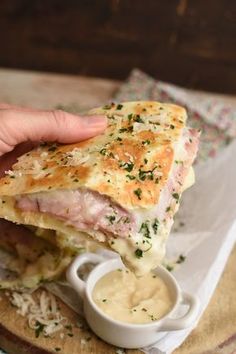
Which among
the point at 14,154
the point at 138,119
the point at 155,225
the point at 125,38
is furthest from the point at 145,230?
the point at 125,38

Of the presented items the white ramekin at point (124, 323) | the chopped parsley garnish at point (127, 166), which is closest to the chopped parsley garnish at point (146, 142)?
the chopped parsley garnish at point (127, 166)

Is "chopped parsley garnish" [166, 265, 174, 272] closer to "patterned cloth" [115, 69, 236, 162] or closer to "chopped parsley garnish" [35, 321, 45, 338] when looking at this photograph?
"chopped parsley garnish" [35, 321, 45, 338]

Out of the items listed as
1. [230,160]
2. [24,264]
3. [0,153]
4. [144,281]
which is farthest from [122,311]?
[230,160]

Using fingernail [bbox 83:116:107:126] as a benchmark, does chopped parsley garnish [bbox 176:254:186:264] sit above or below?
below

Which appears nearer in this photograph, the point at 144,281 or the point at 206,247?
the point at 144,281

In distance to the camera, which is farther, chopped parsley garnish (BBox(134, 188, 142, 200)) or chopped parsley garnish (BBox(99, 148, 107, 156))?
chopped parsley garnish (BBox(99, 148, 107, 156))

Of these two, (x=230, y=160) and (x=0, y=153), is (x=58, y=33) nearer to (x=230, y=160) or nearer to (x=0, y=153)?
(x=230, y=160)

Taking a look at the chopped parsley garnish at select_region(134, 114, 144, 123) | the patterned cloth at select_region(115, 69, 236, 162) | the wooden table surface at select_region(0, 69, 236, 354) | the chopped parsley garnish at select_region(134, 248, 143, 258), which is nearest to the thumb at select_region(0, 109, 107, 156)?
the chopped parsley garnish at select_region(134, 114, 144, 123)
